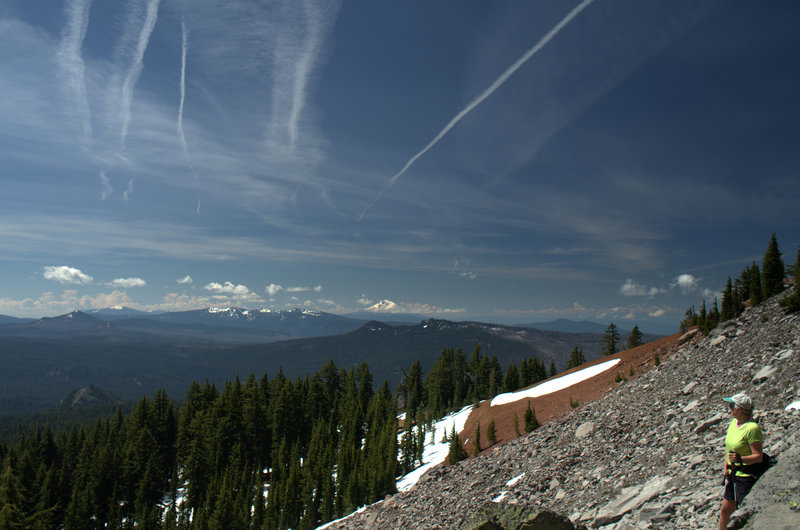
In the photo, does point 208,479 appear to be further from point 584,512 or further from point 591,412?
point 584,512

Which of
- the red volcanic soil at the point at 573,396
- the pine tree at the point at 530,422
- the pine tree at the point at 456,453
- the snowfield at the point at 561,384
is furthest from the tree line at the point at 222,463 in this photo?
the snowfield at the point at 561,384

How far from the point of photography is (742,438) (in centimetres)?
957

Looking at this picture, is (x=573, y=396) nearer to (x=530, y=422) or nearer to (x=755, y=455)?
(x=530, y=422)

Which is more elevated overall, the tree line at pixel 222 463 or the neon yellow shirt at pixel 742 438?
the neon yellow shirt at pixel 742 438

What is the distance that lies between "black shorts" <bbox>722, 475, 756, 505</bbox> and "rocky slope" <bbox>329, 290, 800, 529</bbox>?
230 millimetres

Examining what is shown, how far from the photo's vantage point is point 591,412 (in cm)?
3422

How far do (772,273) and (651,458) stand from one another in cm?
3434

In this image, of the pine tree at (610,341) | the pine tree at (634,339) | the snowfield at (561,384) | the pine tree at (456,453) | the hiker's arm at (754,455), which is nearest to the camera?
the hiker's arm at (754,455)

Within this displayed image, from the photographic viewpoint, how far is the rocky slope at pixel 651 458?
40.5ft

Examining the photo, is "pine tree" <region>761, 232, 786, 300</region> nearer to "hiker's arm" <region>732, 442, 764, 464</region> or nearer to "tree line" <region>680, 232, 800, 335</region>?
"tree line" <region>680, 232, 800, 335</region>

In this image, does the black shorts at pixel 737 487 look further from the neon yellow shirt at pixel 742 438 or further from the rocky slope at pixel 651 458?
the rocky slope at pixel 651 458

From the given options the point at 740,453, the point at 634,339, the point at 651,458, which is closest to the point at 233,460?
the point at 651,458

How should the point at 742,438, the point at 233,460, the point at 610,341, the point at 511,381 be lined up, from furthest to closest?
1. the point at 610,341
2. the point at 511,381
3. the point at 233,460
4. the point at 742,438

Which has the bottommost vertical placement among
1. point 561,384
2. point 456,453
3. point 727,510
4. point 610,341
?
point 456,453
